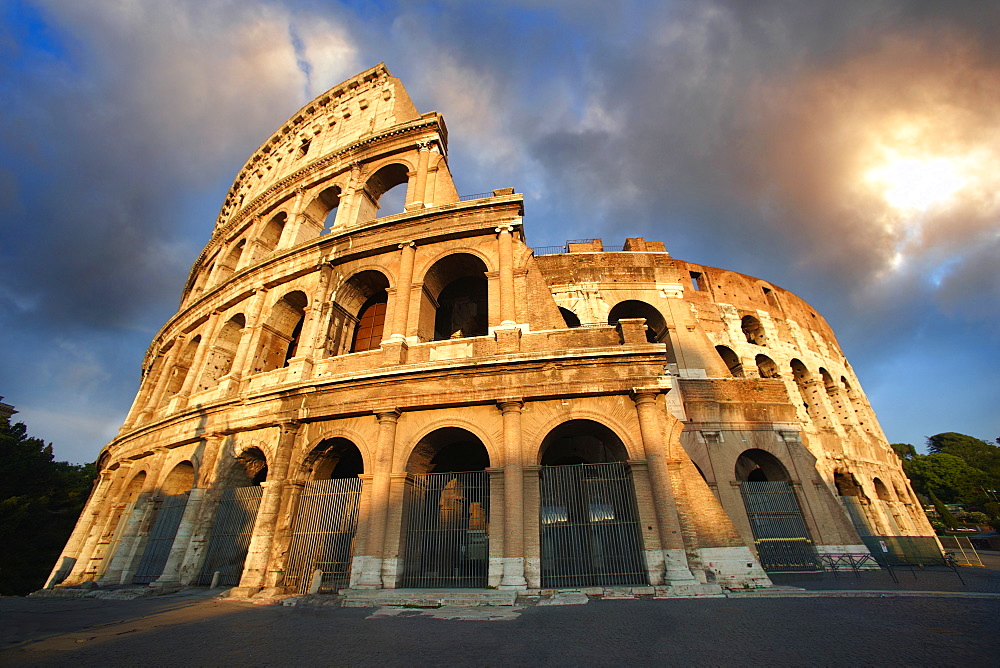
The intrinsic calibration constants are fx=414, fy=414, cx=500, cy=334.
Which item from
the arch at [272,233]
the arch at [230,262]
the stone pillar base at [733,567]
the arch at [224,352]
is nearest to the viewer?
the stone pillar base at [733,567]

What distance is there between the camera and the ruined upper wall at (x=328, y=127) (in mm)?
16531

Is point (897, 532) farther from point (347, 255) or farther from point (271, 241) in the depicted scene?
point (271, 241)

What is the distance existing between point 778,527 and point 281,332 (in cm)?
1673

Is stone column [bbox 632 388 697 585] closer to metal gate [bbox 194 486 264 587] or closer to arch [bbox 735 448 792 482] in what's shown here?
arch [bbox 735 448 792 482]

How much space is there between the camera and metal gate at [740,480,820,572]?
40.3 ft

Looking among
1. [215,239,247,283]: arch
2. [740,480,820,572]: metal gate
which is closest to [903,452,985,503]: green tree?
[740,480,820,572]: metal gate

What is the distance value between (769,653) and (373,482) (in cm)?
723

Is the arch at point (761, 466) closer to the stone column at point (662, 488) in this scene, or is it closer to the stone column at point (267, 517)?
the stone column at point (662, 488)

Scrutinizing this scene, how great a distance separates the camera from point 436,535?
8844 mm

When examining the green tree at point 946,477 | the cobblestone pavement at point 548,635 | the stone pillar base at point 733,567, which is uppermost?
the green tree at point 946,477

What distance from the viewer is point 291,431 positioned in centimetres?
1023

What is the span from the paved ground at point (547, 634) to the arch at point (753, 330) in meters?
12.6

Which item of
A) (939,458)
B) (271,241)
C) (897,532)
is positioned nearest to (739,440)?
(897,532)

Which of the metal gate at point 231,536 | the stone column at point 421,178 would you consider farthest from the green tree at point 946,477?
the metal gate at point 231,536
